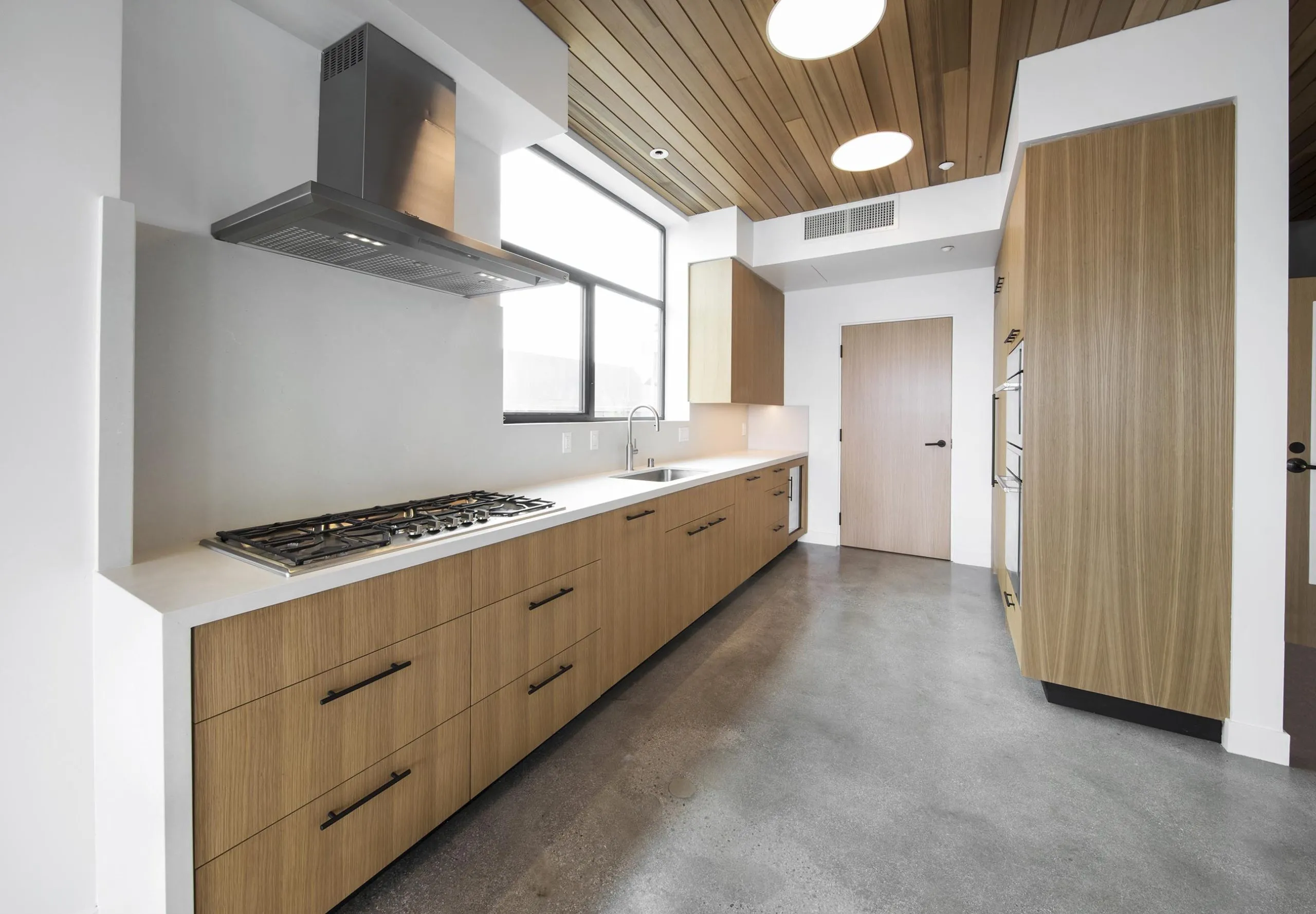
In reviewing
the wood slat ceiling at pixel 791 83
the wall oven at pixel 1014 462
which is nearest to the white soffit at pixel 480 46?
the wood slat ceiling at pixel 791 83

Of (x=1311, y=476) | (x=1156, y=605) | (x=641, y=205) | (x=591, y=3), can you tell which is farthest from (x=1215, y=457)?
(x=641, y=205)

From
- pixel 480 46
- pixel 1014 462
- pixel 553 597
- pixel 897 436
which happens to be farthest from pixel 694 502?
pixel 897 436

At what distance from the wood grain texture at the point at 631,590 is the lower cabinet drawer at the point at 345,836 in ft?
2.37

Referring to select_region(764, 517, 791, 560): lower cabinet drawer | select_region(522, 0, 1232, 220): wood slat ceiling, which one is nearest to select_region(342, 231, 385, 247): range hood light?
select_region(522, 0, 1232, 220): wood slat ceiling

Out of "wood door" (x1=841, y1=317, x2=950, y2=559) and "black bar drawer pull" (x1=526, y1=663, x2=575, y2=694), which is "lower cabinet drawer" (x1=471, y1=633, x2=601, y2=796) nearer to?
"black bar drawer pull" (x1=526, y1=663, x2=575, y2=694)

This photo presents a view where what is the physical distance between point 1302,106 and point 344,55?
13.3 ft

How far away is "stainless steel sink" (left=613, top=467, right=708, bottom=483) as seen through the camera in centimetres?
315

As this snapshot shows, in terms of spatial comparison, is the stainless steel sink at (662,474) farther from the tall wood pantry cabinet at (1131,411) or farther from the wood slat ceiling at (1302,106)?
the wood slat ceiling at (1302,106)

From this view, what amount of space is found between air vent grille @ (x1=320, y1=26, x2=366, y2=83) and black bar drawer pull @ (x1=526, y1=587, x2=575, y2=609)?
1742mm

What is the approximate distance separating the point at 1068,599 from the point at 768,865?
167cm

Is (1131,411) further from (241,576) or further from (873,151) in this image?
(241,576)

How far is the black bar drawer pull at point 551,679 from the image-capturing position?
5.87ft

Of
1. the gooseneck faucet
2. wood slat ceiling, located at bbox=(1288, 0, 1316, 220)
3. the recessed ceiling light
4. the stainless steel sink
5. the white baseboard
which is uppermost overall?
wood slat ceiling, located at bbox=(1288, 0, 1316, 220)

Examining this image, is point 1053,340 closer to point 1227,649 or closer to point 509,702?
point 1227,649
